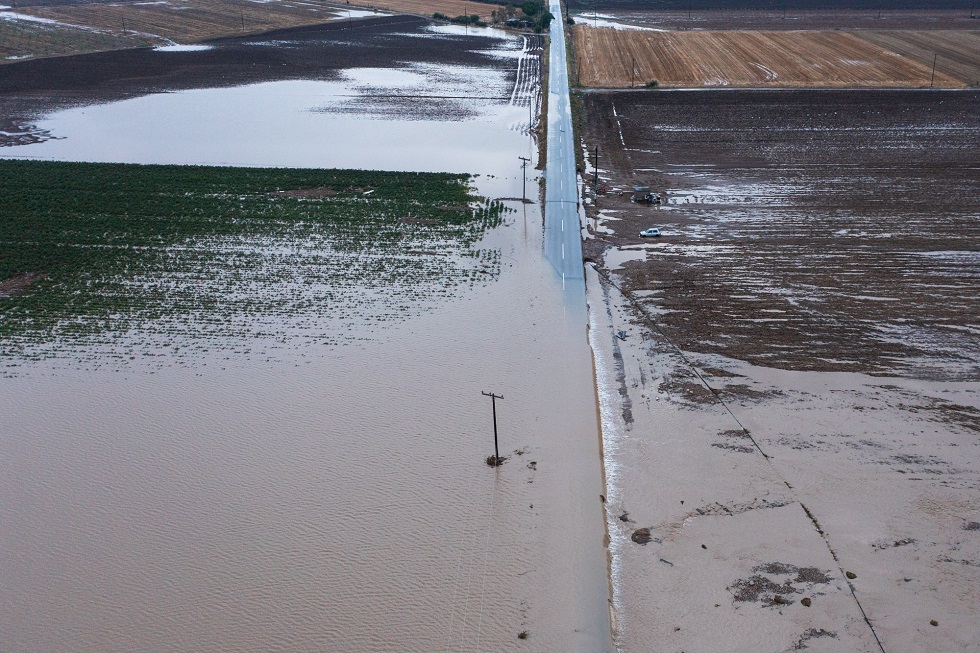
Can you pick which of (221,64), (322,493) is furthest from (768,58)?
(322,493)

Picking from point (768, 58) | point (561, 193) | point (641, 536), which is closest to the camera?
point (641, 536)

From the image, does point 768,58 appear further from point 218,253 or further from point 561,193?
point 218,253

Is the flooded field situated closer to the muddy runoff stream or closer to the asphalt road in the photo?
the asphalt road

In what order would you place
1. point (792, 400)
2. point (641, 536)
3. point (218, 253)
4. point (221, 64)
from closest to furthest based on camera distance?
point (641, 536), point (792, 400), point (218, 253), point (221, 64)

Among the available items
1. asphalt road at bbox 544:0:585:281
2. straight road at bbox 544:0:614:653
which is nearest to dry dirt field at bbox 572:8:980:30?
asphalt road at bbox 544:0:585:281

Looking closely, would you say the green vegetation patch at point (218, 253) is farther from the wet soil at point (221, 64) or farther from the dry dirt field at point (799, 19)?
the dry dirt field at point (799, 19)

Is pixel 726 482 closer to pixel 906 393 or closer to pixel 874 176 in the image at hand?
pixel 906 393
